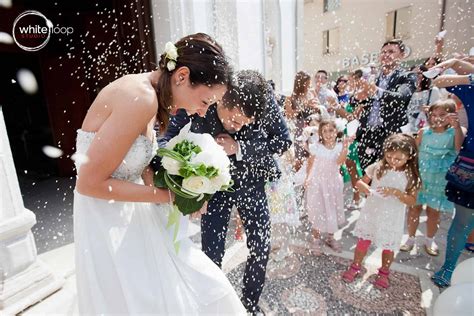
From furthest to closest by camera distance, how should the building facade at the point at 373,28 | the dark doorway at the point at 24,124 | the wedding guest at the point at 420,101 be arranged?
1. the building facade at the point at 373,28
2. the dark doorway at the point at 24,124
3. the wedding guest at the point at 420,101

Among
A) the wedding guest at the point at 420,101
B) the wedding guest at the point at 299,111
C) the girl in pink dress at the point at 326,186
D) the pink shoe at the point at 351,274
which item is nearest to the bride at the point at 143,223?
the pink shoe at the point at 351,274

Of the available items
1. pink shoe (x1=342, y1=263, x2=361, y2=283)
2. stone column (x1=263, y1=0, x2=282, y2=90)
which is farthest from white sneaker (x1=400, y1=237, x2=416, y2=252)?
stone column (x1=263, y1=0, x2=282, y2=90)

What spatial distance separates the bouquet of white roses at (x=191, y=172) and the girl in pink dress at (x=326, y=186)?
7.41 ft

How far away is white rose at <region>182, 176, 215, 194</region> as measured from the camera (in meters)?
1.52

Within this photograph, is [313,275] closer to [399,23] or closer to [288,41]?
[288,41]

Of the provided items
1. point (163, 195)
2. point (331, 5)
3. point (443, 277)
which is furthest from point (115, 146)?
point (331, 5)

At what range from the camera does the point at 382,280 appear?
287cm

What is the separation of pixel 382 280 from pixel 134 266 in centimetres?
234

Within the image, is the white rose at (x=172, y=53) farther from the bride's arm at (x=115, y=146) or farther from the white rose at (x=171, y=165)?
the white rose at (x=171, y=165)

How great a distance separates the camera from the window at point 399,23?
1700cm

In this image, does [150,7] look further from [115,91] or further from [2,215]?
[115,91]

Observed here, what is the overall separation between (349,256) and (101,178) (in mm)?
2897

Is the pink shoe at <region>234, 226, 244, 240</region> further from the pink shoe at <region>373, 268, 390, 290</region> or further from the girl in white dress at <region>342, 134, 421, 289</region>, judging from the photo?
the pink shoe at <region>373, 268, 390, 290</region>

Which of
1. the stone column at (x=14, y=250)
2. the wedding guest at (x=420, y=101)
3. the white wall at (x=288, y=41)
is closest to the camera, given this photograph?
the stone column at (x=14, y=250)
